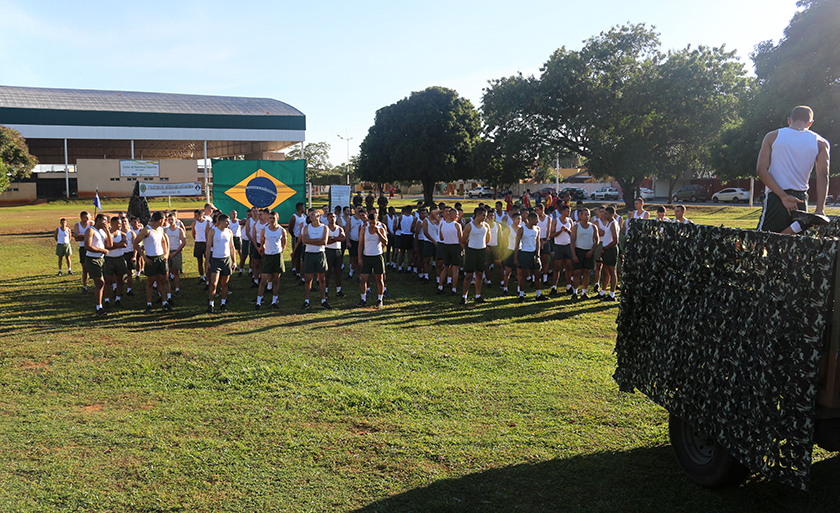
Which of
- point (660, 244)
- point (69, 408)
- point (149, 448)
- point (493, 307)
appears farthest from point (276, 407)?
point (493, 307)

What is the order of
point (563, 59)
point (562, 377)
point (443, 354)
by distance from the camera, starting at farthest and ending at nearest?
point (563, 59) → point (443, 354) → point (562, 377)

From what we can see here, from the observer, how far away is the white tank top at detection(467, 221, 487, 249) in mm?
12078

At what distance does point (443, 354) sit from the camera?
8336mm

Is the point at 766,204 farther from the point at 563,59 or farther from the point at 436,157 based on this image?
the point at 436,157

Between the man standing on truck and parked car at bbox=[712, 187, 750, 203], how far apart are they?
4858 centimetres

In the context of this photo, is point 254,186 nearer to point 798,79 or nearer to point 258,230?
point 258,230

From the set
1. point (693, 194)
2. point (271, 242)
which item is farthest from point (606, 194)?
point (271, 242)

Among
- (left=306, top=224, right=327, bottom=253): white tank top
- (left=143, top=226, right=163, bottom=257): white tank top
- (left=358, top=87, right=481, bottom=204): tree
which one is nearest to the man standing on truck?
(left=306, top=224, right=327, bottom=253): white tank top

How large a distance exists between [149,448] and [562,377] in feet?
15.4

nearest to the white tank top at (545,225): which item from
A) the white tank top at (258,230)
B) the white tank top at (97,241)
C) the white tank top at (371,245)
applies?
the white tank top at (371,245)

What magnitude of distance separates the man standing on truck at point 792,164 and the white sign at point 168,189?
81.5ft

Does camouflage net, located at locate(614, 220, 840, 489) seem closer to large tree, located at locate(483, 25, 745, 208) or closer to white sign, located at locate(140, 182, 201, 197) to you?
white sign, located at locate(140, 182, 201, 197)

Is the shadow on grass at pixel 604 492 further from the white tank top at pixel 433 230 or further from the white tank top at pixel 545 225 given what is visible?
the white tank top at pixel 433 230

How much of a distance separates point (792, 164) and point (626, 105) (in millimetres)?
31952
